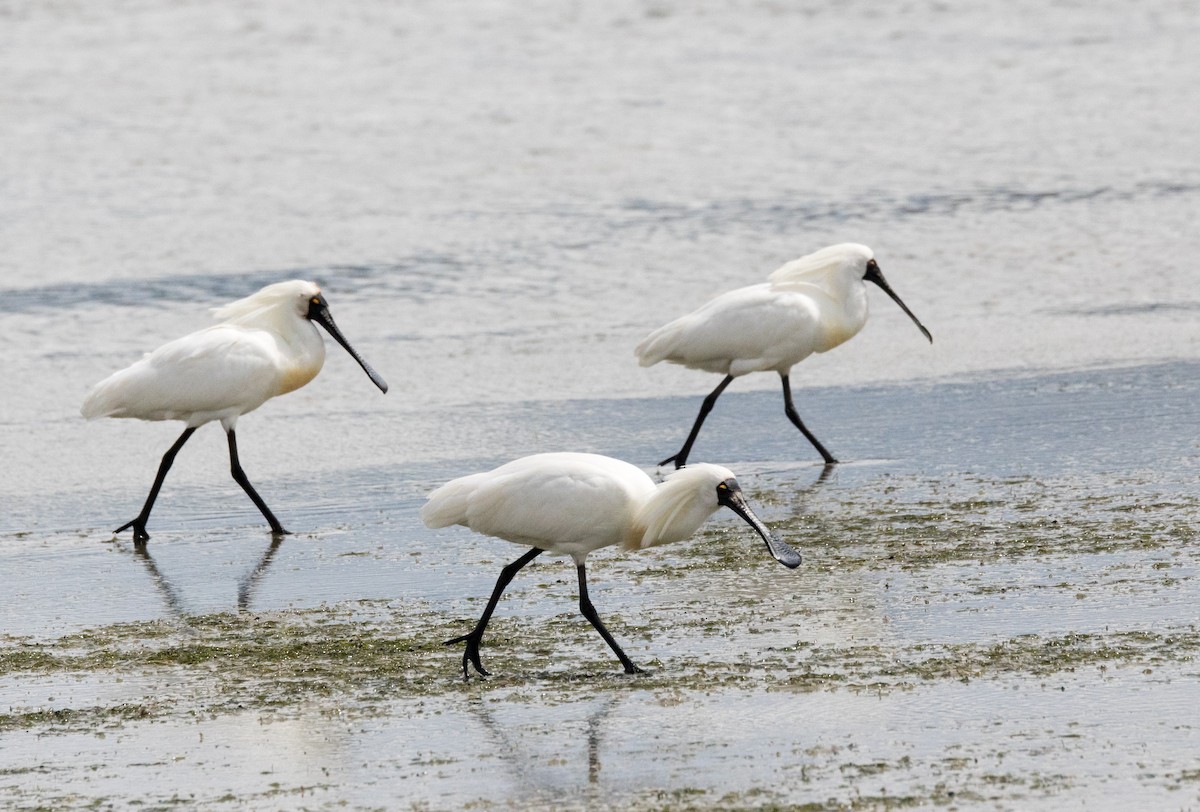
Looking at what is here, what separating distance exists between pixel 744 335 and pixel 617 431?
2.79 feet

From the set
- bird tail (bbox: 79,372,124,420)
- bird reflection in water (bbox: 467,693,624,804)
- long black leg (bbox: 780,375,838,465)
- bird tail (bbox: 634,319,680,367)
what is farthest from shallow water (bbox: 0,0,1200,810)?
bird tail (bbox: 79,372,124,420)

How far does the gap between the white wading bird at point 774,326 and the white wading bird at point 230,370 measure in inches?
66.6

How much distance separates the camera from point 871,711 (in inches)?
197

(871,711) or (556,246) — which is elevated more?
(871,711)

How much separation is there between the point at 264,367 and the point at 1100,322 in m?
5.47

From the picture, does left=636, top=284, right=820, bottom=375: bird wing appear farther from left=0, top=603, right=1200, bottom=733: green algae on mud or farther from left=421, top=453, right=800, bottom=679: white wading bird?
left=421, top=453, right=800, bottom=679: white wading bird

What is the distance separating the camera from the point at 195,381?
26.6ft

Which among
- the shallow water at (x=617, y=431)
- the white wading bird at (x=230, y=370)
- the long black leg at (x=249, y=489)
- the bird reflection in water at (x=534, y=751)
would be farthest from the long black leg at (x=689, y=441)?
the bird reflection in water at (x=534, y=751)

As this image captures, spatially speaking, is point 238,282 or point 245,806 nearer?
point 245,806

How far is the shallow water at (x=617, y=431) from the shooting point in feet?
16.0

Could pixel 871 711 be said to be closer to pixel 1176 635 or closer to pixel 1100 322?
pixel 1176 635

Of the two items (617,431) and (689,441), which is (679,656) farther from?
(617,431)

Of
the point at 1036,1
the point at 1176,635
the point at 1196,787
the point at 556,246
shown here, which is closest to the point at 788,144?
the point at 556,246

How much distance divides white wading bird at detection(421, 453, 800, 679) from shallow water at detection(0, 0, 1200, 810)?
303 mm
